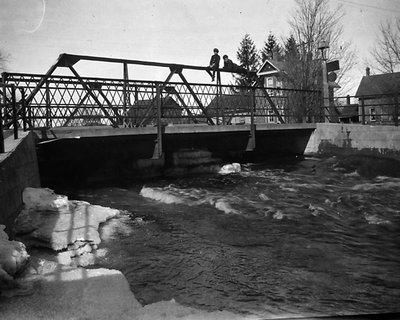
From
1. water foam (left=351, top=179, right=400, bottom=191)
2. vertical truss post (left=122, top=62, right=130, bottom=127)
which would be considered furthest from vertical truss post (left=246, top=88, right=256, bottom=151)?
vertical truss post (left=122, top=62, right=130, bottom=127)

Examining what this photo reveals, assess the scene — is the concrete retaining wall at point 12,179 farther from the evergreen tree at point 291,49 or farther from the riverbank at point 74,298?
the evergreen tree at point 291,49

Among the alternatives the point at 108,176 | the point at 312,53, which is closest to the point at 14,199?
the point at 108,176

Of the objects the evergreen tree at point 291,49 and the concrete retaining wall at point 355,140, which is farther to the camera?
the evergreen tree at point 291,49

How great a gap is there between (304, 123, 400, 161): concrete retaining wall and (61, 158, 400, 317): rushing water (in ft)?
9.02

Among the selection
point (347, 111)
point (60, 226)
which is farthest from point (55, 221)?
point (347, 111)

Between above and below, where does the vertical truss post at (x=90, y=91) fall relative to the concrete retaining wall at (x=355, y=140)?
above

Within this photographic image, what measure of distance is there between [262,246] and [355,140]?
9.05 metres

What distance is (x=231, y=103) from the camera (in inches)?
509

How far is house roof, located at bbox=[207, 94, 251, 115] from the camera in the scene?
12.1 metres

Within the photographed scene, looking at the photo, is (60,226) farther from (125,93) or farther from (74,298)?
(125,93)

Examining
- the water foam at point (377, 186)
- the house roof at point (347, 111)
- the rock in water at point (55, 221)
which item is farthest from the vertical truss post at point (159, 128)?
the house roof at point (347, 111)

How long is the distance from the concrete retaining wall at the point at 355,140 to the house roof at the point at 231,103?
306cm

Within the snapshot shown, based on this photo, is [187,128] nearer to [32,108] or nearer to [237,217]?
[32,108]

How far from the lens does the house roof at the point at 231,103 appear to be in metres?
12.1
